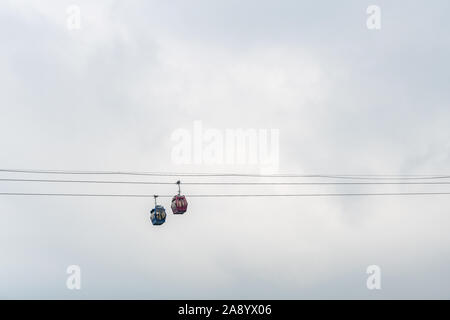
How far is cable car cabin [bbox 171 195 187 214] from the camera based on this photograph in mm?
80250

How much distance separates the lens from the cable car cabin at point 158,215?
82.6 m

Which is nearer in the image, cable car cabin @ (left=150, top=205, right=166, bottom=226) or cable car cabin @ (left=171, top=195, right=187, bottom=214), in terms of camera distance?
cable car cabin @ (left=171, top=195, right=187, bottom=214)

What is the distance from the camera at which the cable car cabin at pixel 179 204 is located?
80.2 meters

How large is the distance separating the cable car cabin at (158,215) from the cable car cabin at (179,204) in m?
2.41

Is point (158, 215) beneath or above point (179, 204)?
beneath

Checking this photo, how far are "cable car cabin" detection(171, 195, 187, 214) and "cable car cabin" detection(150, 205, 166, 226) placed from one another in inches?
94.8

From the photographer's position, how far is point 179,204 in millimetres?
80438

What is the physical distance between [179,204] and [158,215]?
3.49 meters

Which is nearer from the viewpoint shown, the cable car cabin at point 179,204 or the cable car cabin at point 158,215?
the cable car cabin at point 179,204
